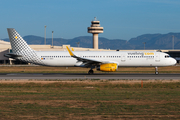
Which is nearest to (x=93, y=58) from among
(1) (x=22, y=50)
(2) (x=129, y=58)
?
(2) (x=129, y=58)

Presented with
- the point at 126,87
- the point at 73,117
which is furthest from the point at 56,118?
the point at 126,87

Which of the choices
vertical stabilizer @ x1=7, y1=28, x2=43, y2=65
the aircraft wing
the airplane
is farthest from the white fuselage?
vertical stabilizer @ x1=7, y1=28, x2=43, y2=65

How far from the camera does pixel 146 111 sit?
14508 mm

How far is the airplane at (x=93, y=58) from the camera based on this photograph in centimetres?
4197

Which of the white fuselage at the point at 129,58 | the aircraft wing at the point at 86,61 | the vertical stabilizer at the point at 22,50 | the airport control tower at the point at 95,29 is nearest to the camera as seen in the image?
the aircraft wing at the point at 86,61

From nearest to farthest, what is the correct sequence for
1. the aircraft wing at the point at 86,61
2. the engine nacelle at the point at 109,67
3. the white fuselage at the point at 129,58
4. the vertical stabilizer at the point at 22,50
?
the engine nacelle at the point at 109,67 → the aircraft wing at the point at 86,61 → the white fuselage at the point at 129,58 → the vertical stabilizer at the point at 22,50

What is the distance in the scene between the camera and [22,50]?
4484 centimetres

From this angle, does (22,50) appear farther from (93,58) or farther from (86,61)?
(93,58)

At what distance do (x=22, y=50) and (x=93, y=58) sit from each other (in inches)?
481

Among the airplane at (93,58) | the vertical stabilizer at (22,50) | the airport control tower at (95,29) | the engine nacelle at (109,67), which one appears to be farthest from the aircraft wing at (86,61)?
the airport control tower at (95,29)

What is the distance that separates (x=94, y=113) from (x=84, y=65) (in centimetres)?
2832

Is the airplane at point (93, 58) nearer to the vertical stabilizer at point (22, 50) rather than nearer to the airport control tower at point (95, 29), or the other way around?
the vertical stabilizer at point (22, 50)

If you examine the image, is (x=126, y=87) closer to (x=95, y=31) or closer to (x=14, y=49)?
(x=14, y=49)

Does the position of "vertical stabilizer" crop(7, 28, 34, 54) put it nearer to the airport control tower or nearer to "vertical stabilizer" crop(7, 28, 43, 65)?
"vertical stabilizer" crop(7, 28, 43, 65)
